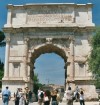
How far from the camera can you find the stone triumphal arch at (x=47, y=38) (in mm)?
35531

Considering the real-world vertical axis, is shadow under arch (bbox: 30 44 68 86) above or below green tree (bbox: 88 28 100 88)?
above

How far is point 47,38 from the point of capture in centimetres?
3603

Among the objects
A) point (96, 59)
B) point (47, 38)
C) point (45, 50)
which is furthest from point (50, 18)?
point (96, 59)

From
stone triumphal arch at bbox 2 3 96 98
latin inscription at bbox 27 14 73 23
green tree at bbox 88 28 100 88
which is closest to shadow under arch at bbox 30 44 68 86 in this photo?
stone triumphal arch at bbox 2 3 96 98

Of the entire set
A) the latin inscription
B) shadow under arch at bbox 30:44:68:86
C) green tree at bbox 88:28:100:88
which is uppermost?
the latin inscription

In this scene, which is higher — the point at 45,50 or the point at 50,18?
the point at 50,18

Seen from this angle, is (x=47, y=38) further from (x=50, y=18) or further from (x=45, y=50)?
(x=45, y=50)

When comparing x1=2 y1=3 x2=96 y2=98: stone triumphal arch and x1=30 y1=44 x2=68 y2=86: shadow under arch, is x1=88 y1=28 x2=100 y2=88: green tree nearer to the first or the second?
x1=2 y1=3 x2=96 y2=98: stone triumphal arch

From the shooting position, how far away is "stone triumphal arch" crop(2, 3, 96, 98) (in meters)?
35.5

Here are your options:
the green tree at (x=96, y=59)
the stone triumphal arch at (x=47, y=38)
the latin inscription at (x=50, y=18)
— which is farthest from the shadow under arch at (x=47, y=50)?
the green tree at (x=96, y=59)

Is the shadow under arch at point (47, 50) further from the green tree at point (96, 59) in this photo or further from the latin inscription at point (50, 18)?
the green tree at point (96, 59)

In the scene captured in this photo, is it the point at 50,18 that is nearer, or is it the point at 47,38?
the point at 47,38

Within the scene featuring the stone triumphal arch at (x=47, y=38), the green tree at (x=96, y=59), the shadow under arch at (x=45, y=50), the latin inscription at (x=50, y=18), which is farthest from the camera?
the latin inscription at (x=50, y=18)

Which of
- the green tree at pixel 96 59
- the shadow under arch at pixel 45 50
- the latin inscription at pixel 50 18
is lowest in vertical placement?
the green tree at pixel 96 59
